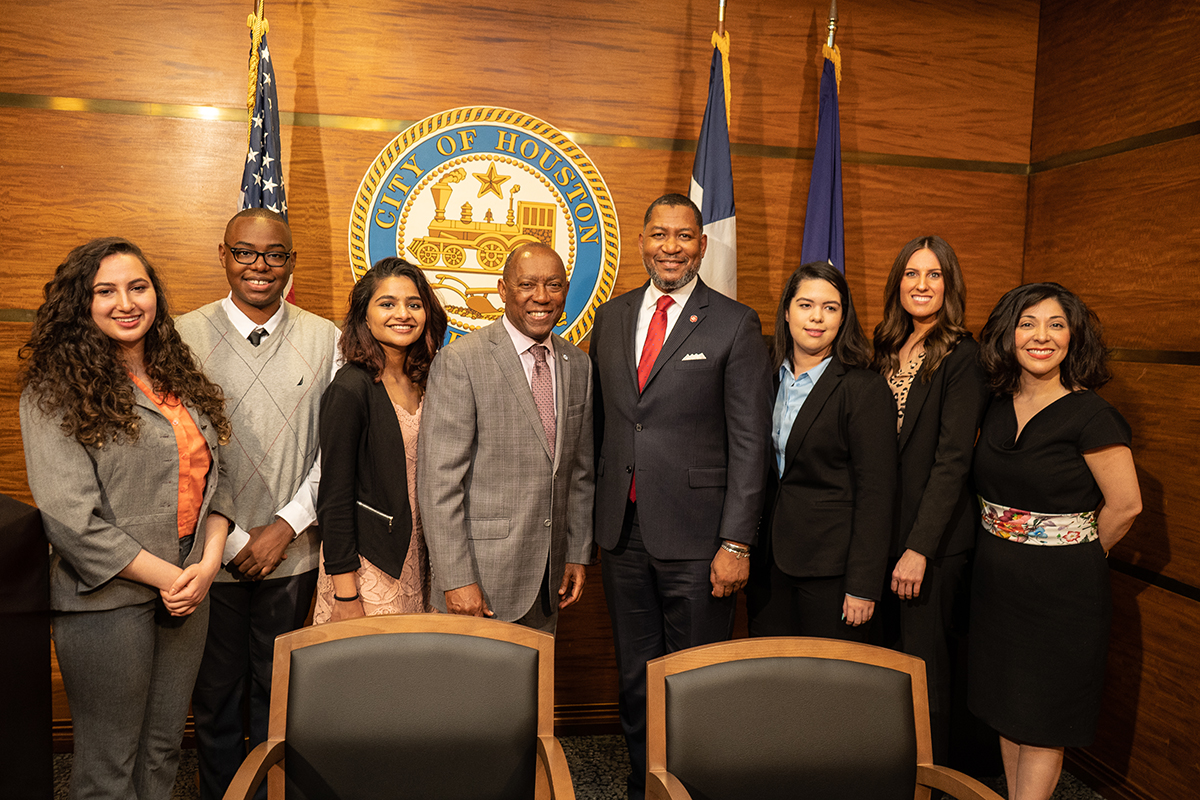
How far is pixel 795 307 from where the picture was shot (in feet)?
8.13

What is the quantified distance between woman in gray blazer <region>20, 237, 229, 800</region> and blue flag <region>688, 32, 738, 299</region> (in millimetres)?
2030

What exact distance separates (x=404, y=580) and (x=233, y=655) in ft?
2.02

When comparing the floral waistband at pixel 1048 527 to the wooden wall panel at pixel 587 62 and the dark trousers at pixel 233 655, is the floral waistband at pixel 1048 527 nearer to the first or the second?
the wooden wall panel at pixel 587 62

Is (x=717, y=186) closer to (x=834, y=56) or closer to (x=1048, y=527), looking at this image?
(x=834, y=56)

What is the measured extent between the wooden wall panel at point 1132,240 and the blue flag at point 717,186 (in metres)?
1.50

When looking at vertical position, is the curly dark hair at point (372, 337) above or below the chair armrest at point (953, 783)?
above

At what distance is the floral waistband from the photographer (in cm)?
233

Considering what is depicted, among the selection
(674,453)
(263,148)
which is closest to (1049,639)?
(674,453)

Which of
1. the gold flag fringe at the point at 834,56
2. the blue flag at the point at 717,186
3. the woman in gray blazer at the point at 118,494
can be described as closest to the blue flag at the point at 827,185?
the gold flag fringe at the point at 834,56

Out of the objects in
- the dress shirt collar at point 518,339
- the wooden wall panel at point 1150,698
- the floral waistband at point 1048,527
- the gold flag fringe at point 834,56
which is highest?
the gold flag fringe at point 834,56

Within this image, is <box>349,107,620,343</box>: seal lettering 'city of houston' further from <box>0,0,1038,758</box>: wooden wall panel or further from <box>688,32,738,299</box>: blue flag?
<box>688,32,738,299</box>: blue flag

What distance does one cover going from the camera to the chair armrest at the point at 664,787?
1.33 m

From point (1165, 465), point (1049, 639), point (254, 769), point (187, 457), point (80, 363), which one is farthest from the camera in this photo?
point (1165, 465)

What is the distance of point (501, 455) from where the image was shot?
2.25 meters
